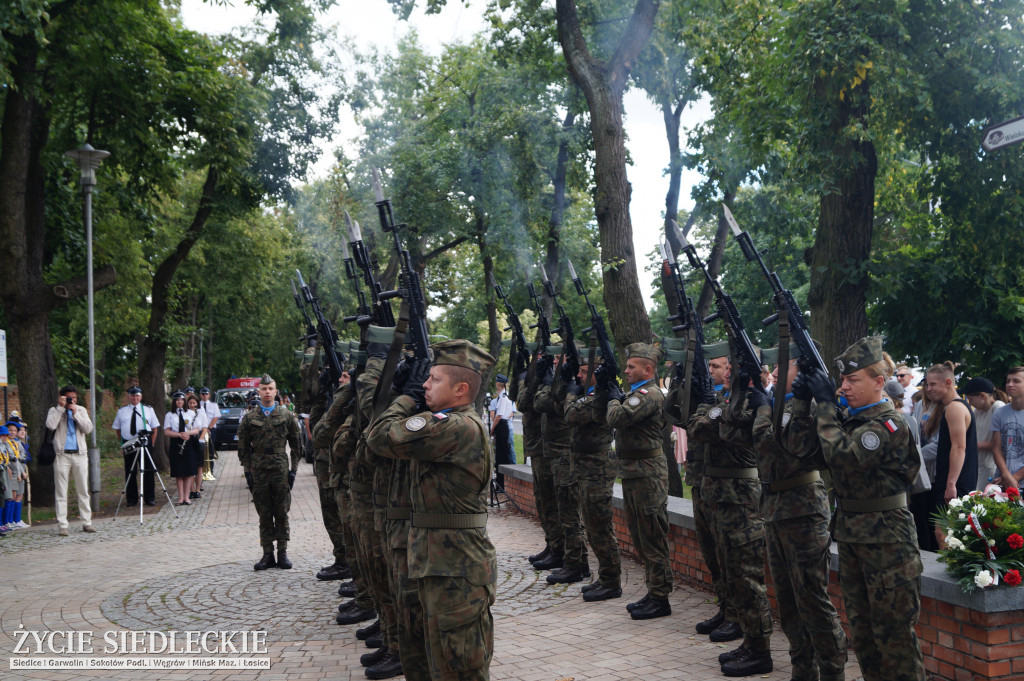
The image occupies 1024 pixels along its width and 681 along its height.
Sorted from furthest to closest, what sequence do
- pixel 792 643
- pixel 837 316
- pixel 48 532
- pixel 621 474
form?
pixel 48 532 < pixel 837 316 < pixel 621 474 < pixel 792 643

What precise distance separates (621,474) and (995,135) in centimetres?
380

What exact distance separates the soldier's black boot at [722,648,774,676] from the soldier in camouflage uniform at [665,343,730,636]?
1.89 feet

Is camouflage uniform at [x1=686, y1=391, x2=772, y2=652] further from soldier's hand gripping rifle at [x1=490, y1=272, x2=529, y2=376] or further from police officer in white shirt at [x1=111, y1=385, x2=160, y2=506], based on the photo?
police officer in white shirt at [x1=111, y1=385, x2=160, y2=506]

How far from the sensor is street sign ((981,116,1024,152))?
550 cm

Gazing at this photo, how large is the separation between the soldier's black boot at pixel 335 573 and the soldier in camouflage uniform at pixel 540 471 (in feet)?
6.63

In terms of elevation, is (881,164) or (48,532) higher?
(881,164)

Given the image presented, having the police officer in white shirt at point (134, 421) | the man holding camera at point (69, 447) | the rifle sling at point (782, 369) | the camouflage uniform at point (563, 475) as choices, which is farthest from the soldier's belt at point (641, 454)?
the police officer in white shirt at point (134, 421)

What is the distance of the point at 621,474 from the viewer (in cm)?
697

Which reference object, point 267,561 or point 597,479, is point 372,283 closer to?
A: point 597,479

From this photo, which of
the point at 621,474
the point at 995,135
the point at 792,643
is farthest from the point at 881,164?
the point at 792,643

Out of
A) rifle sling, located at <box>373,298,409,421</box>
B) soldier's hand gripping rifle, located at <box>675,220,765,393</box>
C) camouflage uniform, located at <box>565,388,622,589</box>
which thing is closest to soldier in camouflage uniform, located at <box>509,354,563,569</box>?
camouflage uniform, located at <box>565,388,622,589</box>

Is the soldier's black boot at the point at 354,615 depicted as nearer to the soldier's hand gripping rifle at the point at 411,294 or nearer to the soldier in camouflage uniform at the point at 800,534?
the soldier's hand gripping rifle at the point at 411,294

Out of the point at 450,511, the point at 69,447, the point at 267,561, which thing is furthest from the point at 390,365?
the point at 69,447

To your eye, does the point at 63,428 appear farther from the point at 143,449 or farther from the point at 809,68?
the point at 809,68
